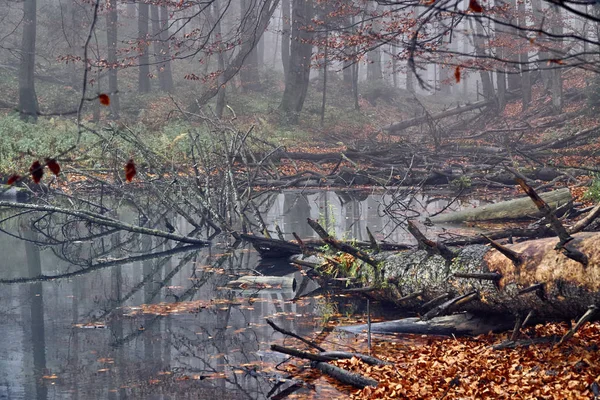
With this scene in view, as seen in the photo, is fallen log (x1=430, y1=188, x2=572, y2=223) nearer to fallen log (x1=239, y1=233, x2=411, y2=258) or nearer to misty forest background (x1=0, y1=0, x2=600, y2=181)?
fallen log (x1=239, y1=233, x2=411, y2=258)

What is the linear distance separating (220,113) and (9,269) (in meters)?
20.1

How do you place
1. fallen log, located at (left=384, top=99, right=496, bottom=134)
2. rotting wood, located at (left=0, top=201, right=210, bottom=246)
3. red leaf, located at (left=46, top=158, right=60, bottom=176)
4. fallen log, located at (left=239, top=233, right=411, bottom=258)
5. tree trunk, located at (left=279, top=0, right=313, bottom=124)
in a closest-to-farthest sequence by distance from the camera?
red leaf, located at (left=46, top=158, right=60, bottom=176), fallen log, located at (left=239, top=233, right=411, bottom=258), rotting wood, located at (left=0, top=201, right=210, bottom=246), tree trunk, located at (left=279, top=0, right=313, bottom=124), fallen log, located at (left=384, top=99, right=496, bottom=134)

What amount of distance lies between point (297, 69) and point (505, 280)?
2568 centimetres

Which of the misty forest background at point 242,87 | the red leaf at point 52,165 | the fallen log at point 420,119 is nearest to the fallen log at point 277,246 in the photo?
the red leaf at point 52,165

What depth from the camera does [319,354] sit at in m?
6.16

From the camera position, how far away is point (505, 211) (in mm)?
13578

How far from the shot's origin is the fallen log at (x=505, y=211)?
1323 cm

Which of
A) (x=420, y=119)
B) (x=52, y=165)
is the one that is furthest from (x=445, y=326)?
(x=420, y=119)

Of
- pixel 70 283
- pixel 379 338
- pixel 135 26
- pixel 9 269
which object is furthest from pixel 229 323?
pixel 135 26

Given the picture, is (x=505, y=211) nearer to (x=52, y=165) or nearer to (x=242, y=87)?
(x=52, y=165)

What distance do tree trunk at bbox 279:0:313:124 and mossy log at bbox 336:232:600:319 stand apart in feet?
76.4

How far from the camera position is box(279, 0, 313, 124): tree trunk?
101 ft

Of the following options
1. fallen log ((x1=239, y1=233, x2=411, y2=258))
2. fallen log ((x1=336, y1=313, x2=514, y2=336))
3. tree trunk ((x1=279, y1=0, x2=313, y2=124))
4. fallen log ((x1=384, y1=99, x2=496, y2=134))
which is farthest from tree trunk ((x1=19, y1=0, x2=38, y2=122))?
fallen log ((x1=336, y1=313, x2=514, y2=336))

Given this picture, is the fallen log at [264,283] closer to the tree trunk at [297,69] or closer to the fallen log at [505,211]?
the fallen log at [505,211]
